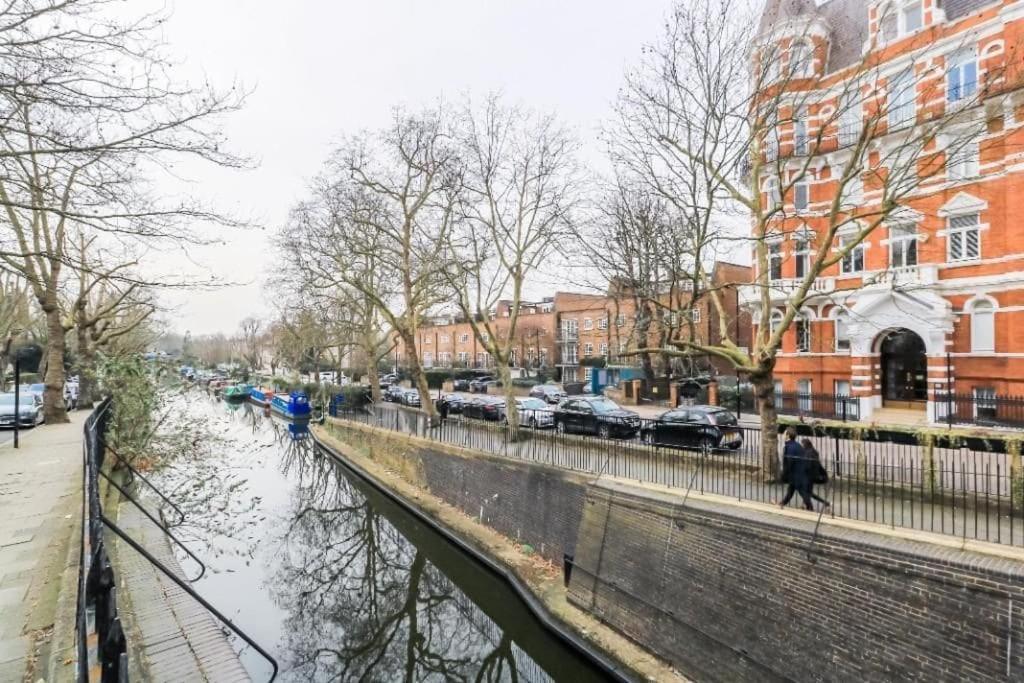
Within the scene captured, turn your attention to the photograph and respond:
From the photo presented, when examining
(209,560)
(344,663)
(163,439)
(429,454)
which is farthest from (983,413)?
(163,439)

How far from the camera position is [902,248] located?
20.6m

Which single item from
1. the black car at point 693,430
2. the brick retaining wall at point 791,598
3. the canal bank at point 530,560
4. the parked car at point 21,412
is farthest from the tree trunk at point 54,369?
the brick retaining wall at point 791,598

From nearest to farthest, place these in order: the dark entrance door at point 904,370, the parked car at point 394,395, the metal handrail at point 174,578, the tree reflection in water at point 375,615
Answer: the metal handrail at point 174,578 → the tree reflection in water at point 375,615 → the dark entrance door at point 904,370 → the parked car at point 394,395

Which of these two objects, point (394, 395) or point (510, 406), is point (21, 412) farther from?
point (394, 395)

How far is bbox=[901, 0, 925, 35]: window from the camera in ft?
66.3

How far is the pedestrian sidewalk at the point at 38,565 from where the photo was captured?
508 centimetres

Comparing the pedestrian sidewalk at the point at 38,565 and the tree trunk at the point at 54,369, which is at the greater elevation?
the tree trunk at the point at 54,369

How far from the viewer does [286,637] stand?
34.4 ft

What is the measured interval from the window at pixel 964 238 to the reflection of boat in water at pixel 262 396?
159 ft

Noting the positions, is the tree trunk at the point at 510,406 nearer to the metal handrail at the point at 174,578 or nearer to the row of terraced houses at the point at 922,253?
the row of terraced houses at the point at 922,253

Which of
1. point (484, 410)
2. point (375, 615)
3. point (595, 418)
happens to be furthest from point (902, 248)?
point (375, 615)

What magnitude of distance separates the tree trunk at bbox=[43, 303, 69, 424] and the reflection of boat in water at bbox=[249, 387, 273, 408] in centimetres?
2671

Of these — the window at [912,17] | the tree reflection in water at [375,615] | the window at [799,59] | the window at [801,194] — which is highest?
the window at [912,17]

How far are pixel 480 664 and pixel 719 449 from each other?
673 centimetres
